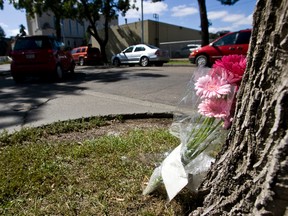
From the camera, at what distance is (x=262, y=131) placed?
4.06 feet

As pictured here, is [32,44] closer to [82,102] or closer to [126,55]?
[82,102]

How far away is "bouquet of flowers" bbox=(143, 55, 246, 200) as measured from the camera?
62.9 inches

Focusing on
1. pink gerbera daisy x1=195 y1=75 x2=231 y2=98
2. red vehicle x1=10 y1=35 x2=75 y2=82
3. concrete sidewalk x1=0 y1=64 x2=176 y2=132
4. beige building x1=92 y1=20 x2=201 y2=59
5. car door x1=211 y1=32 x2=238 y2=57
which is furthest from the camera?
beige building x1=92 y1=20 x2=201 y2=59

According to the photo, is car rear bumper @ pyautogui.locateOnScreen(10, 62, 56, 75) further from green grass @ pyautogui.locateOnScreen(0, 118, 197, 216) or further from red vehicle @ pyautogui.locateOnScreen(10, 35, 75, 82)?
green grass @ pyautogui.locateOnScreen(0, 118, 197, 216)

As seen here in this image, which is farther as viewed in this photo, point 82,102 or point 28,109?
point 82,102

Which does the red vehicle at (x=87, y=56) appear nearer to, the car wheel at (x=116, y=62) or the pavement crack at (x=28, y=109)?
the car wheel at (x=116, y=62)

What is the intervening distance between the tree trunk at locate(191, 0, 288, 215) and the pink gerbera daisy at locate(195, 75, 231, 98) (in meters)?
0.16

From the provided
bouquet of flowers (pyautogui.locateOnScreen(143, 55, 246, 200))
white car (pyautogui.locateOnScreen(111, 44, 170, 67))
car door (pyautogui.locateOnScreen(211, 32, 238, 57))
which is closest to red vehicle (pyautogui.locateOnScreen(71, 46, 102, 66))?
white car (pyautogui.locateOnScreen(111, 44, 170, 67))

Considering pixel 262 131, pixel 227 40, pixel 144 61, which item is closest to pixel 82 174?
pixel 262 131

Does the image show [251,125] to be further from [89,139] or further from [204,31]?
[204,31]

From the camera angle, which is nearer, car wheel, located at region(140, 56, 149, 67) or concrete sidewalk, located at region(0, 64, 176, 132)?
concrete sidewalk, located at region(0, 64, 176, 132)

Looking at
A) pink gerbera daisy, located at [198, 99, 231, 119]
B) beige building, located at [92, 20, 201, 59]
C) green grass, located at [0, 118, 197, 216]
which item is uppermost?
beige building, located at [92, 20, 201, 59]

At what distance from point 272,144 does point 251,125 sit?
155 mm

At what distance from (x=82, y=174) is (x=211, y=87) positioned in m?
1.51
